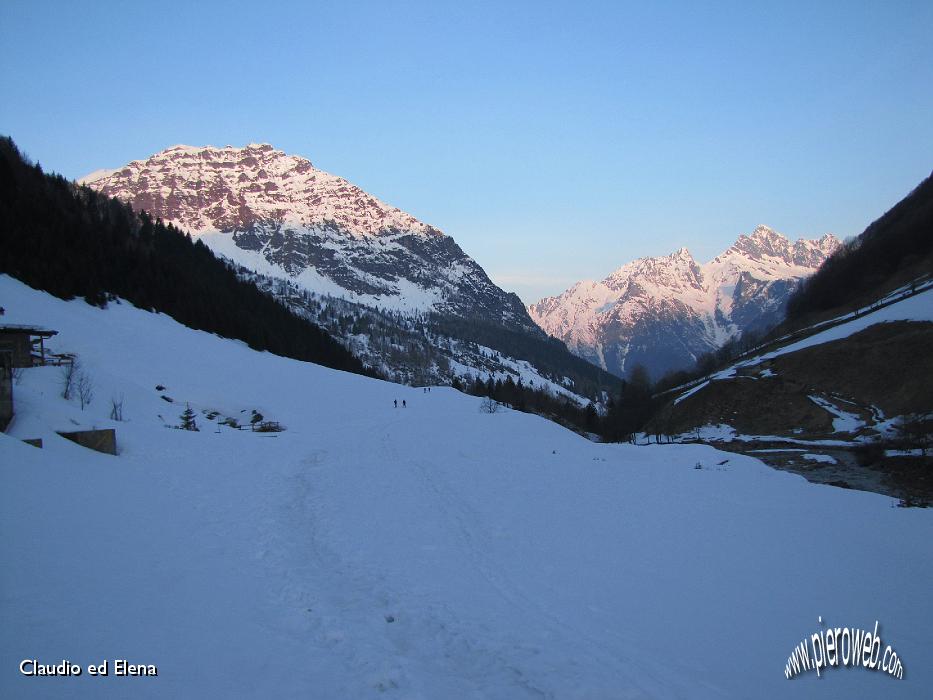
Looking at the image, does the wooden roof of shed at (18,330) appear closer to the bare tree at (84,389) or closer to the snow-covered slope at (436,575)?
the bare tree at (84,389)

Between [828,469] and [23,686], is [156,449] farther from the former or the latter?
[828,469]

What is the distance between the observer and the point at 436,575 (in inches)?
394

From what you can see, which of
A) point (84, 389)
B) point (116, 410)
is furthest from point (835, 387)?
point (84, 389)

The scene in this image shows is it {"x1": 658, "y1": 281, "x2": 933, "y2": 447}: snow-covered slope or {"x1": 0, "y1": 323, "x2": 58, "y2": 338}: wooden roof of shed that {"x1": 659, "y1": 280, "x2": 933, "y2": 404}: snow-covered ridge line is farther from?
{"x1": 0, "y1": 323, "x2": 58, "y2": 338}: wooden roof of shed

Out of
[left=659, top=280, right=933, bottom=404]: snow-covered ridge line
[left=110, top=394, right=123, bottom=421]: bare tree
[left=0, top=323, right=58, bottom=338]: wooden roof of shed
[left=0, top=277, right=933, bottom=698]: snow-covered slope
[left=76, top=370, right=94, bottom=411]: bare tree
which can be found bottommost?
[left=0, top=277, right=933, bottom=698]: snow-covered slope

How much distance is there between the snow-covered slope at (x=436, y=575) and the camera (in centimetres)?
630

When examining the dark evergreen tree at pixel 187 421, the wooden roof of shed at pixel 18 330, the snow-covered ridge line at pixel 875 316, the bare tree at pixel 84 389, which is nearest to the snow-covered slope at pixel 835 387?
the snow-covered ridge line at pixel 875 316

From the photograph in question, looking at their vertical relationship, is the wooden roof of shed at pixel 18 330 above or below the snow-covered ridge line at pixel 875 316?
below

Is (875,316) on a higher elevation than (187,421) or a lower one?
higher

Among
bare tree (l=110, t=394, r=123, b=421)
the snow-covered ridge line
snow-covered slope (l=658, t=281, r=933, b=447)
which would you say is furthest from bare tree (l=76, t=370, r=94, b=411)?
the snow-covered ridge line

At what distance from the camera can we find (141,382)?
3781cm

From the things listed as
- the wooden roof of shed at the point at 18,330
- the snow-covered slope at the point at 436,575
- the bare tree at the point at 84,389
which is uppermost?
the wooden roof of shed at the point at 18,330

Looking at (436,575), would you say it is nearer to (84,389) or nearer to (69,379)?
(69,379)

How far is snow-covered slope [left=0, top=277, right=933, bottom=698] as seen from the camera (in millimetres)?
6301
